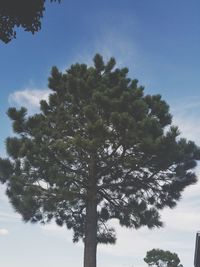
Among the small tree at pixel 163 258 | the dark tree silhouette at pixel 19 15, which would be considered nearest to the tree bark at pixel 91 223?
the dark tree silhouette at pixel 19 15

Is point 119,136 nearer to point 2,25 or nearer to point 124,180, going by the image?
point 124,180

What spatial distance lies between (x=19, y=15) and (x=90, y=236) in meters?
17.4

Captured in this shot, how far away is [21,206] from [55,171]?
336cm

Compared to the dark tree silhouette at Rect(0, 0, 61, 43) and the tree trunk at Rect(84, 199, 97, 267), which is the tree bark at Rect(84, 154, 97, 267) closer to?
the tree trunk at Rect(84, 199, 97, 267)

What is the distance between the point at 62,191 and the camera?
73.6 feet

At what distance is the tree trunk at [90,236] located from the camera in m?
23.0

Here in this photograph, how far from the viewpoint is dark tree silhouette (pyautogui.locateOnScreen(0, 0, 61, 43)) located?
776 centimetres

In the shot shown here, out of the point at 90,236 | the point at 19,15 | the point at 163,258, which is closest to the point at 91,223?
the point at 90,236

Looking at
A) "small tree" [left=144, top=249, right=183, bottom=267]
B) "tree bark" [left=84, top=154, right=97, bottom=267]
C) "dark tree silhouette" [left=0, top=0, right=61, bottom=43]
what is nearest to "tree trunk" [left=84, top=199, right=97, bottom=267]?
"tree bark" [left=84, top=154, right=97, bottom=267]

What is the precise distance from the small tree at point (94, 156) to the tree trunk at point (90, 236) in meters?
0.05

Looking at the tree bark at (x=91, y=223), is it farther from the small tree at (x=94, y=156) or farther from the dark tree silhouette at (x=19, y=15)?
the dark tree silhouette at (x=19, y=15)

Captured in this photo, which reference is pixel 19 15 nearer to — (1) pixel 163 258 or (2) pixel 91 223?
(2) pixel 91 223

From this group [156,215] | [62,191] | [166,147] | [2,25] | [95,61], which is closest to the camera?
[2,25]

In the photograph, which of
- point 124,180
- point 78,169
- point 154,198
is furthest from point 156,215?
point 78,169
